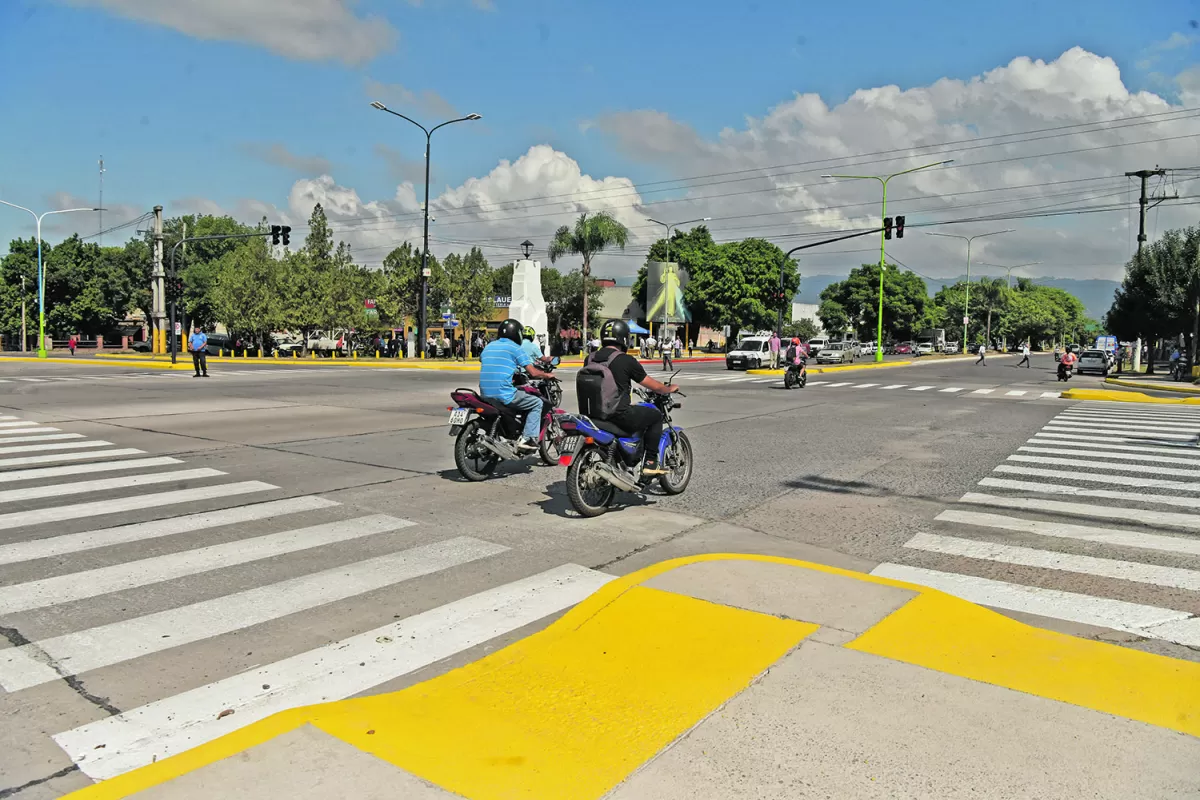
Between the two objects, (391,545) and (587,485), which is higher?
(587,485)

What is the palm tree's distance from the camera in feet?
191

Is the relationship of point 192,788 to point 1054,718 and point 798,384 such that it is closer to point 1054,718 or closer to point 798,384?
point 1054,718

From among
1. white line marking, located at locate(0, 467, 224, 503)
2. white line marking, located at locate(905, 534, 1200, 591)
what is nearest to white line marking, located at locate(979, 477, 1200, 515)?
white line marking, located at locate(905, 534, 1200, 591)

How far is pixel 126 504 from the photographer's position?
7766 millimetres

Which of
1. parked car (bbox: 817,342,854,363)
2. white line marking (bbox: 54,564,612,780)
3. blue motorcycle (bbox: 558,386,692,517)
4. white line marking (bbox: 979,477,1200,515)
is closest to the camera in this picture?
white line marking (bbox: 54,564,612,780)

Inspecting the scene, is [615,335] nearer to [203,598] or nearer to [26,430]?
[203,598]

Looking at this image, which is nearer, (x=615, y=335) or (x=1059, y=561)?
(x=1059, y=561)

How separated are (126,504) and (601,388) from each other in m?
4.63

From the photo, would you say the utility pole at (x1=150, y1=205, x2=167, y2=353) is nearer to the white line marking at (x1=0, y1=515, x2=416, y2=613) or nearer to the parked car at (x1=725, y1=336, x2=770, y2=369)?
the parked car at (x1=725, y1=336, x2=770, y2=369)

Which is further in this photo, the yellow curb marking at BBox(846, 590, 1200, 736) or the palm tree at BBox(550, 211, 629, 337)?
the palm tree at BBox(550, 211, 629, 337)

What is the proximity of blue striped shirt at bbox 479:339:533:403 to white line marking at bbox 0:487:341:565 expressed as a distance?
2.33 metres

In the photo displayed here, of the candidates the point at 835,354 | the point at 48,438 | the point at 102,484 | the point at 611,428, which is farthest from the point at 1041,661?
the point at 835,354

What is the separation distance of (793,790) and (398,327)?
65308 millimetres

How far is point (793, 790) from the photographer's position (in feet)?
9.59
